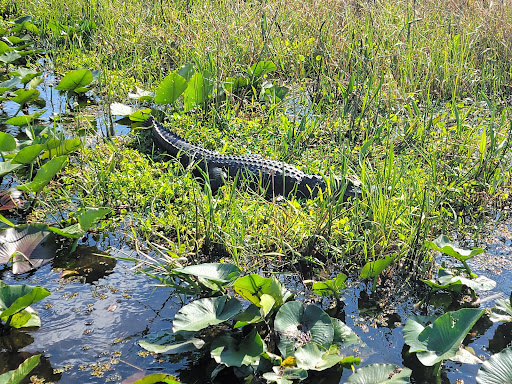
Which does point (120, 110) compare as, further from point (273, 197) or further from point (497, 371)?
point (497, 371)

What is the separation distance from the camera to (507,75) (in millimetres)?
5055

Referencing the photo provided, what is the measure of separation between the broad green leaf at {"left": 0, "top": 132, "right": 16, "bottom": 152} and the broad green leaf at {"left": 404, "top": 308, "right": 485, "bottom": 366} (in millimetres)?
2533

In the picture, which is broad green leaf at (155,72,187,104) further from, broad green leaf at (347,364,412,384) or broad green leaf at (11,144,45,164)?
broad green leaf at (347,364,412,384)

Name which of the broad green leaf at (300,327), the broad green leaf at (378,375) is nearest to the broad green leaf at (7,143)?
the broad green leaf at (300,327)

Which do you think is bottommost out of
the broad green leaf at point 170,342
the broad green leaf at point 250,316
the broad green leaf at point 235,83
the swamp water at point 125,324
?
the swamp water at point 125,324

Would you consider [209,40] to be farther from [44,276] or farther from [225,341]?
[225,341]

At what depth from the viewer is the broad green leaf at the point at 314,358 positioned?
2.13 metres

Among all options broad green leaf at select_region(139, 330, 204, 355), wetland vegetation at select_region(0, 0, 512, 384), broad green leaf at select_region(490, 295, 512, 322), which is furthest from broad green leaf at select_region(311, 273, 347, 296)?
broad green leaf at select_region(490, 295, 512, 322)

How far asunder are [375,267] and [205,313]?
0.86m

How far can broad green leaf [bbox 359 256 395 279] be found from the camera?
2584 mm

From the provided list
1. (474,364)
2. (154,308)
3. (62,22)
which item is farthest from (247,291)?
(62,22)

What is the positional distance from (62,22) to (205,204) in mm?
4212

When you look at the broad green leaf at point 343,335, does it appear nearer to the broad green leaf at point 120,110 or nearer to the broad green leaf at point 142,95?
the broad green leaf at point 120,110

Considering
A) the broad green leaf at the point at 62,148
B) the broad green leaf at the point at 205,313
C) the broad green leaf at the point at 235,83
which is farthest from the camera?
the broad green leaf at the point at 235,83
